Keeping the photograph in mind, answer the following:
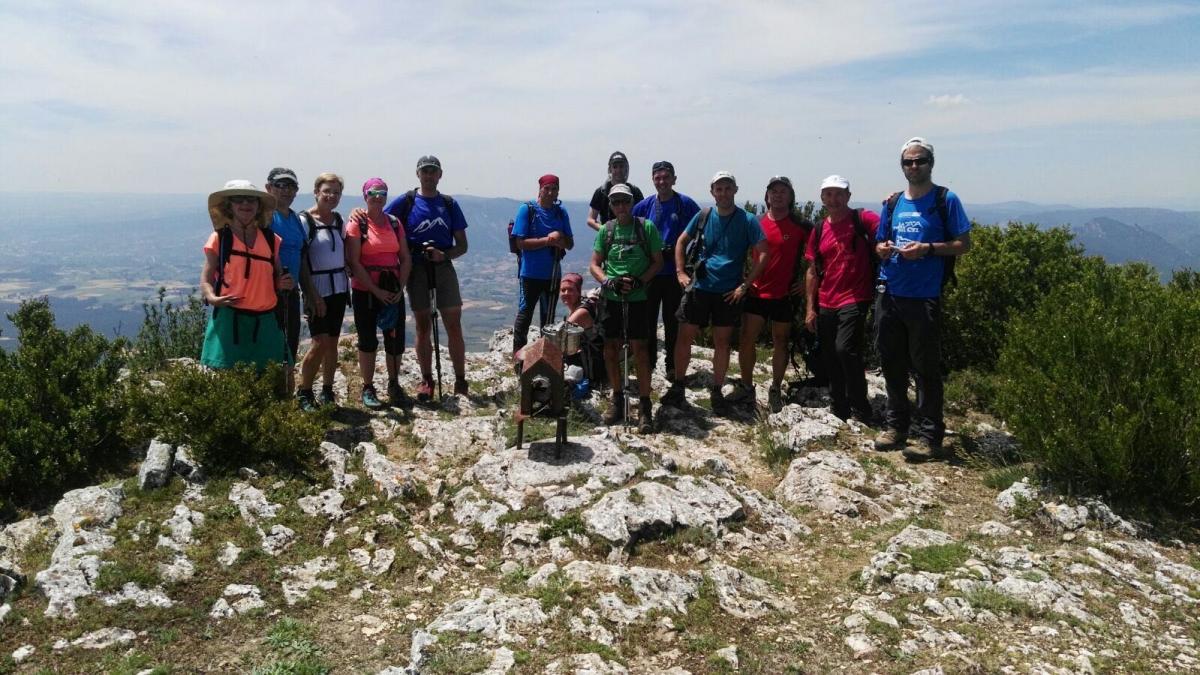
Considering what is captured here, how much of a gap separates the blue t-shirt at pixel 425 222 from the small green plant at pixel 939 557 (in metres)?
5.86

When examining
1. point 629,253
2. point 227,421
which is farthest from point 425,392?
point 629,253

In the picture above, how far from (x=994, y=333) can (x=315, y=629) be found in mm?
9101

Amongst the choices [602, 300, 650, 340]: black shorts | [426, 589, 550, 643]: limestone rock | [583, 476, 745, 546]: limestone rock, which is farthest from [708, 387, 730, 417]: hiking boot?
[426, 589, 550, 643]: limestone rock

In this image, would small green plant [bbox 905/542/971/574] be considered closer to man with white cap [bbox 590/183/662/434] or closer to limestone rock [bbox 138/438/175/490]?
man with white cap [bbox 590/183/662/434]

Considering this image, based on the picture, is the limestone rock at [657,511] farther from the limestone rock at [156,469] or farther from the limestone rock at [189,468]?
the limestone rock at [156,469]

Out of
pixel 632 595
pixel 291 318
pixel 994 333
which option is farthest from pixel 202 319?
pixel 994 333

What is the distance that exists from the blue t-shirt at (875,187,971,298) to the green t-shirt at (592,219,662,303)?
2364mm

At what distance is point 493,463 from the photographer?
6.19m

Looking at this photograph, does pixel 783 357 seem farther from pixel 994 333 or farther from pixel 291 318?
pixel 291 318

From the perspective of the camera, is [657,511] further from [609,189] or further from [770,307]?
[609,189]

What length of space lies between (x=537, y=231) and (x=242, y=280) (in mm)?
3511

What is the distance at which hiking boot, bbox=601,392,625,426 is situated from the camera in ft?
26.1

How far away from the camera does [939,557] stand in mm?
4801

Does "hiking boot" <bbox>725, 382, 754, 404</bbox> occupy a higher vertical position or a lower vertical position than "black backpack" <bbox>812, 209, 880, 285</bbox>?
lower
